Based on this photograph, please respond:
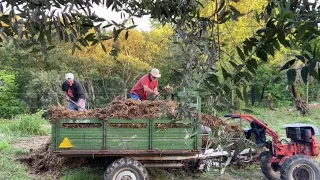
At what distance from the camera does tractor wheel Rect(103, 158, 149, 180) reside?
619cm

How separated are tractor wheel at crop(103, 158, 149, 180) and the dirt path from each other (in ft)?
7.10

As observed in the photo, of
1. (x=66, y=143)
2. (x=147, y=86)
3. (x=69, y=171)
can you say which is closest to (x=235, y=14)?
(x=66, y=143)

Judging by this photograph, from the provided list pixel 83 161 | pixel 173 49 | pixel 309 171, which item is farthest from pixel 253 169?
pixel 173 49

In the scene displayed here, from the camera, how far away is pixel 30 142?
895cm

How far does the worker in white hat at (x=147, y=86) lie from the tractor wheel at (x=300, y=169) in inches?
92.2

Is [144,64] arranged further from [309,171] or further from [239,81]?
[239,81]

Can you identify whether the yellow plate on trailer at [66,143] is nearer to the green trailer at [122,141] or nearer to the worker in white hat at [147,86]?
the green trailer at [122,141]

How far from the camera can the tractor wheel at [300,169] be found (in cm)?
670

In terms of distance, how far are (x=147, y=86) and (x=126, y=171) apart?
1495 mm

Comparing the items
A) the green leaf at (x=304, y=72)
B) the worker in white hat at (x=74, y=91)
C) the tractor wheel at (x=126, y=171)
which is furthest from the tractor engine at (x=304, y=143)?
the green leaf at (x=304, y=72)

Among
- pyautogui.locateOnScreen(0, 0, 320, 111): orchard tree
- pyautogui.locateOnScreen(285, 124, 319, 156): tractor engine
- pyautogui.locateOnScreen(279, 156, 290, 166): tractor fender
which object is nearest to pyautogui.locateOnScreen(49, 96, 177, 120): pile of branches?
pyautogui.locateOnScreen(279, 156, 290, 166): tractor fender

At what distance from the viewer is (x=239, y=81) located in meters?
1.49

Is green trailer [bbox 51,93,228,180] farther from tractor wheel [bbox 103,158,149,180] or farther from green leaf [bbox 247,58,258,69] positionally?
green leaf [bbox 247,58,258,69]

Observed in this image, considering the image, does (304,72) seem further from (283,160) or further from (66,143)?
(283,160)
